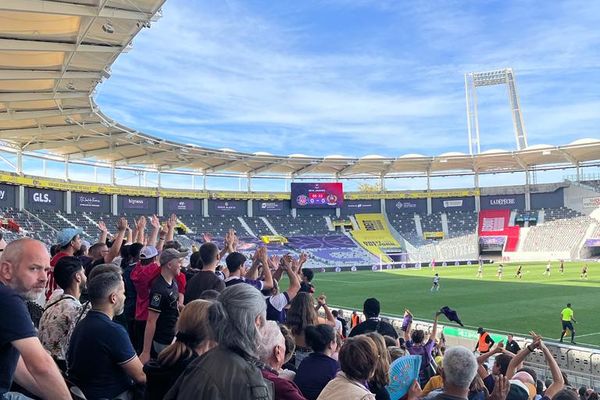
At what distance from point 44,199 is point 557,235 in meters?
54.9

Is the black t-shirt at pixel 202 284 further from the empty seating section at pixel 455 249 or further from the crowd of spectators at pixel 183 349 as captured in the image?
the empty seating section at pixel 455 249

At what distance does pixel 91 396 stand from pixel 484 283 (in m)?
34.7

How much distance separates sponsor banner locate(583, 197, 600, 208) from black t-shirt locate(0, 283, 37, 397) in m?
69.2

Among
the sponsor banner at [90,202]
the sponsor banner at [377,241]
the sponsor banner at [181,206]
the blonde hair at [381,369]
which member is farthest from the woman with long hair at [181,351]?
the sponsor banner at [181,206]

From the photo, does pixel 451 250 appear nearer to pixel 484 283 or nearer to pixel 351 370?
pixel 484 283

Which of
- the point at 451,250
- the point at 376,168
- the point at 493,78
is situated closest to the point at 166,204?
the point at 376,168

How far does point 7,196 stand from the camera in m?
45.1

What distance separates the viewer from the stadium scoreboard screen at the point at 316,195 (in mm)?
68125

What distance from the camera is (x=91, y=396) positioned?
11.1ft

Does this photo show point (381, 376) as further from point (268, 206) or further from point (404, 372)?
point (268, 206)

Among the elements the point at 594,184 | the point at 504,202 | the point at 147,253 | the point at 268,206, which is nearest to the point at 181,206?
the point at 268,206

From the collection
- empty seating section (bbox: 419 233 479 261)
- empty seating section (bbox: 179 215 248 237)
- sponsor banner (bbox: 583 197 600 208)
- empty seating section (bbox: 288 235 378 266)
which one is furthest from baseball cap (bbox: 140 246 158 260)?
sponsor banner (bbox: 583 197 600 208)

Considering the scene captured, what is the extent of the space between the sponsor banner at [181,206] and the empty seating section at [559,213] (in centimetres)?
4343

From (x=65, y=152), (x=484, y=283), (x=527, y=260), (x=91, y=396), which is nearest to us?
(x=91, y=396)
